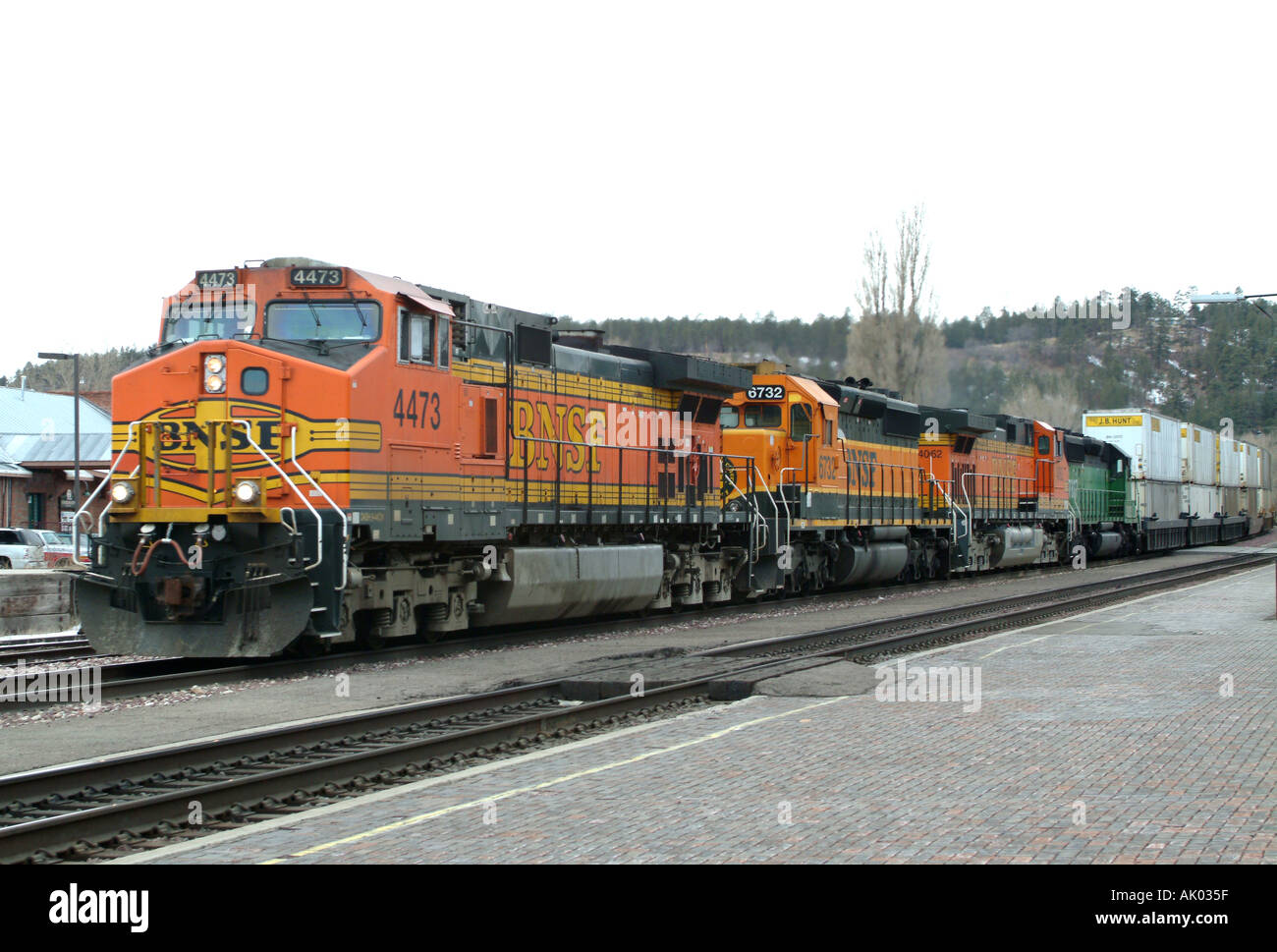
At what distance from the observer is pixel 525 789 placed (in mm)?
7832

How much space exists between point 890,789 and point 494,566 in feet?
29.1

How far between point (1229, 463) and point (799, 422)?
4469 centimetres

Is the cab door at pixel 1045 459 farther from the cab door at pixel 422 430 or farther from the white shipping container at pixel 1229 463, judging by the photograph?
the cab door at pixel 422 430

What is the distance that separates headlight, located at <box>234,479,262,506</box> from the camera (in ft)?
42.5

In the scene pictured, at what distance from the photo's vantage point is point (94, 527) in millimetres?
14258

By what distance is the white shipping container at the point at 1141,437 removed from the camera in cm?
4684

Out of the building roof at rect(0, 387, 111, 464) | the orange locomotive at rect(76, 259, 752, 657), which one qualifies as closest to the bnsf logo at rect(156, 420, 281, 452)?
the orange locomotive at rect(76, 259, 752, 657)

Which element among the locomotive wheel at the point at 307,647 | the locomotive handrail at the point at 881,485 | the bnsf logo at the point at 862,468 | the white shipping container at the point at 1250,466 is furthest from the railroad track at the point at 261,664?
the white shipping container at the point at 1250,466

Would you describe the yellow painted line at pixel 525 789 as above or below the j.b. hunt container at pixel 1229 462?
below

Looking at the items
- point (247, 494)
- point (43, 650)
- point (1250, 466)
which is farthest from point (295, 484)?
point (1250, 466)

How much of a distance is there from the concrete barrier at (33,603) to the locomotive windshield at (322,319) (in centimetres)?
797

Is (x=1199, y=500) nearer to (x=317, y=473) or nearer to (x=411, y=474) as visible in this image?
(x=411, y=474)
